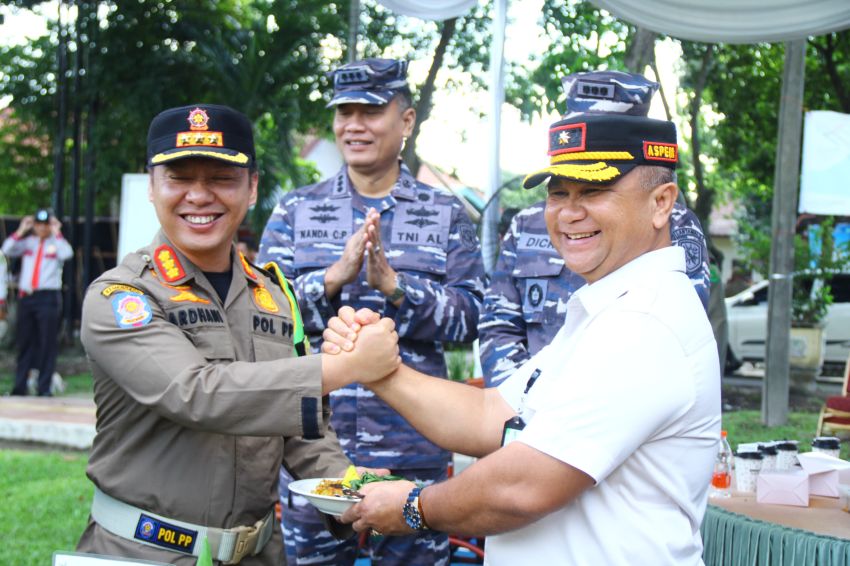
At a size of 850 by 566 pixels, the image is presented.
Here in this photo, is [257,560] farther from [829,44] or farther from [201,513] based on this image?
[829,44]

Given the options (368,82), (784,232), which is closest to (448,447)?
(368,82)

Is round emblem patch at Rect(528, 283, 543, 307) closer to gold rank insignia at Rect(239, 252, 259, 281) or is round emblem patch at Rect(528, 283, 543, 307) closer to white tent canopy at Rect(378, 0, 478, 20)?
gold rank insignia at Rect(239, 252, 259, 281)

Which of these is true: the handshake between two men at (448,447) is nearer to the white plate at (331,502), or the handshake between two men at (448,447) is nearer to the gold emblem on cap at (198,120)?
the white plate at (331,502)

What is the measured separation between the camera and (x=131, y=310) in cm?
Result: 223

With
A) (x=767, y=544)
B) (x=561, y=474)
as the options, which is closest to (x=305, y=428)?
(x=561, y=474)

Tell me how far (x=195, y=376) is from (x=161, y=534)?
0.41m

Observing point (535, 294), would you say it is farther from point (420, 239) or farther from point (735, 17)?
point (735, 17)

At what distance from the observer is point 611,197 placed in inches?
80.1

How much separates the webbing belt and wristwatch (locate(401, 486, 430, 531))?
485 millimetres

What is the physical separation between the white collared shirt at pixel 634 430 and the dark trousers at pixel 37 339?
973 centimetres

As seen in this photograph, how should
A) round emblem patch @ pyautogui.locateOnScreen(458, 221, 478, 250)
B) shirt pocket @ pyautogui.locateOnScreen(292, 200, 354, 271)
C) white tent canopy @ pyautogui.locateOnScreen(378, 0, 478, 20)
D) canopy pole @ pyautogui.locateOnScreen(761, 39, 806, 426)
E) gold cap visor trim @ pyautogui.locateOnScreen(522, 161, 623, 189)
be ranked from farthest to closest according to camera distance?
canopy pole @ pyautogui.locateOnScreen(761, 39, 806, 426) → white tent canopy @ pyautogui.locateOnScreen(378, 0, 478, 20) → round emblem patch @ pyautogui.locateOnScreen(458, 221, 478, 250) → shirt pocket @ pyautogui.locateOnScreen(292, 200, 354, 271) → gold cap visor trim @ pyautogui.locateOnScreen(522, 161, 623, 189)

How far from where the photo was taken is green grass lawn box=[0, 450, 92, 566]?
547cm

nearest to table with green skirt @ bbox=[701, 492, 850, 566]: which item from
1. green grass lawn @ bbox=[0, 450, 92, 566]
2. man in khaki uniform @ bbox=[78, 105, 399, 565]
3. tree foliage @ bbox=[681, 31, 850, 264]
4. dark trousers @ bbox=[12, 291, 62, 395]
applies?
man in khaki uniform @ bbox=[78, 105, 399, 565]

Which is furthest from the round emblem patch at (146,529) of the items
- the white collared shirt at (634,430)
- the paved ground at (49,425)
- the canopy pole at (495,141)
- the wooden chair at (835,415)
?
the paved ground at (49,425)
